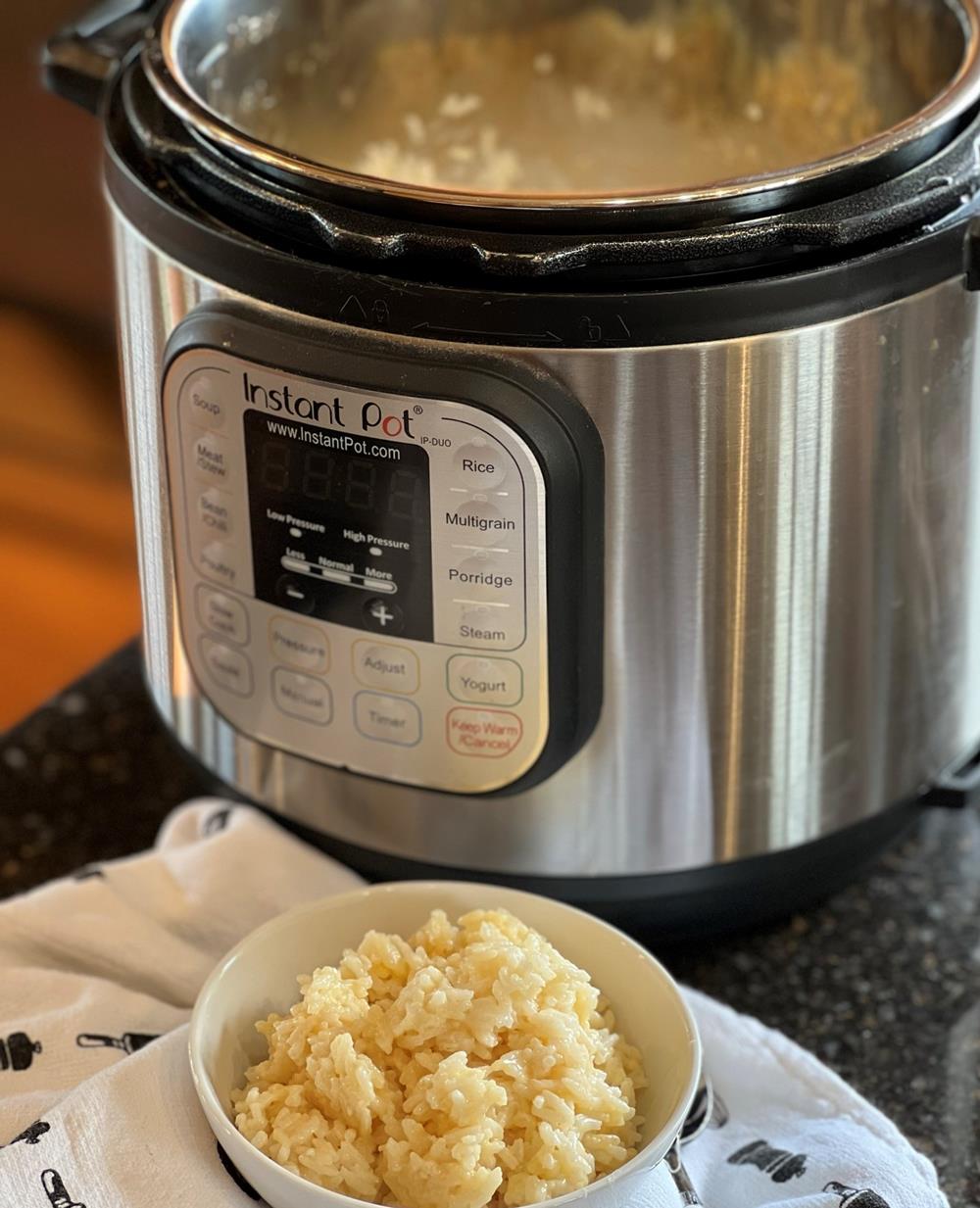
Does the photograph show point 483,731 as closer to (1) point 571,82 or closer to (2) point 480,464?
(2) point 480,464

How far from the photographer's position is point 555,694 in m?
0.69

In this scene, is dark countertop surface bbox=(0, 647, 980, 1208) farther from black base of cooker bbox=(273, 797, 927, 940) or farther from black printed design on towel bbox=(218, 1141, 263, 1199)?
black printed design on towel bbox=(218, 1141, 263, 1199)

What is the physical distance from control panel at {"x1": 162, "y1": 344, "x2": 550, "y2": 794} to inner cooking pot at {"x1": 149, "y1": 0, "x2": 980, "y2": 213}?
0.70ft

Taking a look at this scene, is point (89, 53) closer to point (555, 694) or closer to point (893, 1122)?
point (555, 694)

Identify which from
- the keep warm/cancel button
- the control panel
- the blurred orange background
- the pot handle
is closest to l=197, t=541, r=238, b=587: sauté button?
the control panel

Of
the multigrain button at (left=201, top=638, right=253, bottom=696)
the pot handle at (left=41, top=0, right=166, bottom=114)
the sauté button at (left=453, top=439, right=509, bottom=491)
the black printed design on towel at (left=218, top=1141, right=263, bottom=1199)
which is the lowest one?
the black printed design on towel at (left=218, top=1141, right=263, bottom=1199)

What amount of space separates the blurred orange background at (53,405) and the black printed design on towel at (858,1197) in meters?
0.56

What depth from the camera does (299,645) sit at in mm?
717

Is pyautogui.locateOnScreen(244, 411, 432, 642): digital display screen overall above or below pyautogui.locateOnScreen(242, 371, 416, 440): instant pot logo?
below

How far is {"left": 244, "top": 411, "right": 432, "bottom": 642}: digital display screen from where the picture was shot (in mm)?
Answer: 663

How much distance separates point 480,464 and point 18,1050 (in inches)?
11.4

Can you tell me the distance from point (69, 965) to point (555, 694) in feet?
0.79

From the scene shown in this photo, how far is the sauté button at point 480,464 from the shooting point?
2.11 ft

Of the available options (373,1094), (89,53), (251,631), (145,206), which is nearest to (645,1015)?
(373,1094)
